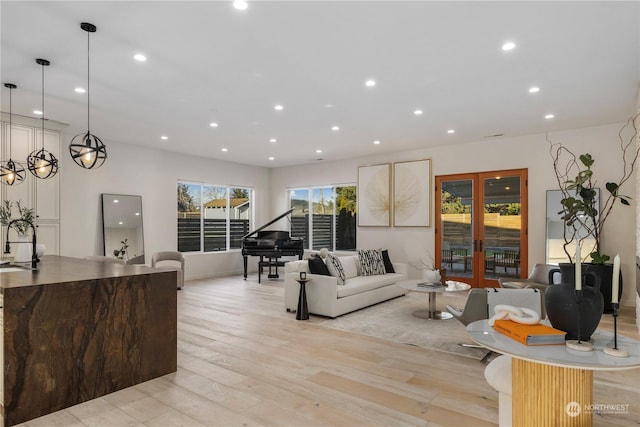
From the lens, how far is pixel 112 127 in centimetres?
614

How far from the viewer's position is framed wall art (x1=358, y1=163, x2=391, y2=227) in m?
8.30

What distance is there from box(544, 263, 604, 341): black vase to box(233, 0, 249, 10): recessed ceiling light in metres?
2.74

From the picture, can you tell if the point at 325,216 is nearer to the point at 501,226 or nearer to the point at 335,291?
the point at 501,226

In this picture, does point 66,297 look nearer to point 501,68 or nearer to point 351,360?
point 351,360

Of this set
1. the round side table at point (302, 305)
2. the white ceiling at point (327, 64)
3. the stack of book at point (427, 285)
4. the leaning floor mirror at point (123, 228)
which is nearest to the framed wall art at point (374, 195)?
the white ceiling at point (327, 64)


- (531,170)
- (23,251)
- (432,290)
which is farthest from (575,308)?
(531,170)

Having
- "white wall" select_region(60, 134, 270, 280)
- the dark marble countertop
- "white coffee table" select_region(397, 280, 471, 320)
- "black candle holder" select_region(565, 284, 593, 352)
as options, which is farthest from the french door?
the dark marble countertop

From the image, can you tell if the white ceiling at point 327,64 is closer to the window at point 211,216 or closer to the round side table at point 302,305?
the round side table at point 302,305

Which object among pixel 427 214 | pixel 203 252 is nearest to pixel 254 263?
pixel 203 252

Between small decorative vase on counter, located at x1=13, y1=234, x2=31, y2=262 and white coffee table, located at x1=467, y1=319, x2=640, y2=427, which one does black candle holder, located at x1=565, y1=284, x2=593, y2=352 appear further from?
small decorative vase on counter, located at x1=13, y1=234, x2=31, y2=262

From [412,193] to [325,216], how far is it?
104 inches

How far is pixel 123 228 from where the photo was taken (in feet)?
24.0

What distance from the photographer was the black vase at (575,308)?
1899 millimetres

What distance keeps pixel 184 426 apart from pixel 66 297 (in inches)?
52.7
